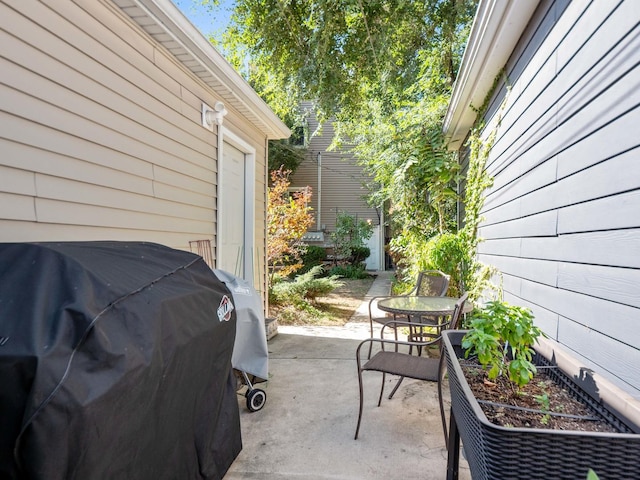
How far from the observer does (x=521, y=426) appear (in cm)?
132

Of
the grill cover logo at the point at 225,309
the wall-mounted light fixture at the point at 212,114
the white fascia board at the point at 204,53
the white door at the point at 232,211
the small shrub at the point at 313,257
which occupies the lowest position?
the small shrub at the point at 313,257

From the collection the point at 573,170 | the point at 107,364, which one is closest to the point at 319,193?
the point at 573,170

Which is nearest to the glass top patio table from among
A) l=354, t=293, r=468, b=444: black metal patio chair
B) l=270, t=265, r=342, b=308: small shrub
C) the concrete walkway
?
l=354, t=293, r=468, b=444: black metal patio chair

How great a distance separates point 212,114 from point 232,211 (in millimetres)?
1266

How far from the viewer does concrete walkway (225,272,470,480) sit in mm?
2100

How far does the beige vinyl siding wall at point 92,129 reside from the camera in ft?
6.20

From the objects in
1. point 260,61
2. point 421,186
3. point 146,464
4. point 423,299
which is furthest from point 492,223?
point 260,61

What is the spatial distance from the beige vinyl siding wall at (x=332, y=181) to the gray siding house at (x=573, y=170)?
33.3ft

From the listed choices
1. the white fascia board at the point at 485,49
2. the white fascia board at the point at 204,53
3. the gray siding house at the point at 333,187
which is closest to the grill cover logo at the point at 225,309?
the white fascia board at the point at 204,53

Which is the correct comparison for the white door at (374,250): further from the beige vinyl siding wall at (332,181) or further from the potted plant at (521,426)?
the potted plant at (521,426)

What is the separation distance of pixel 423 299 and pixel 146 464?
2.80m

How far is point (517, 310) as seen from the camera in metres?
1.61

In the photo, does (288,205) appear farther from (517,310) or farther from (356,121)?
(517,310)

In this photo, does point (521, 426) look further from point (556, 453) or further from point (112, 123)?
point (112, 123)
